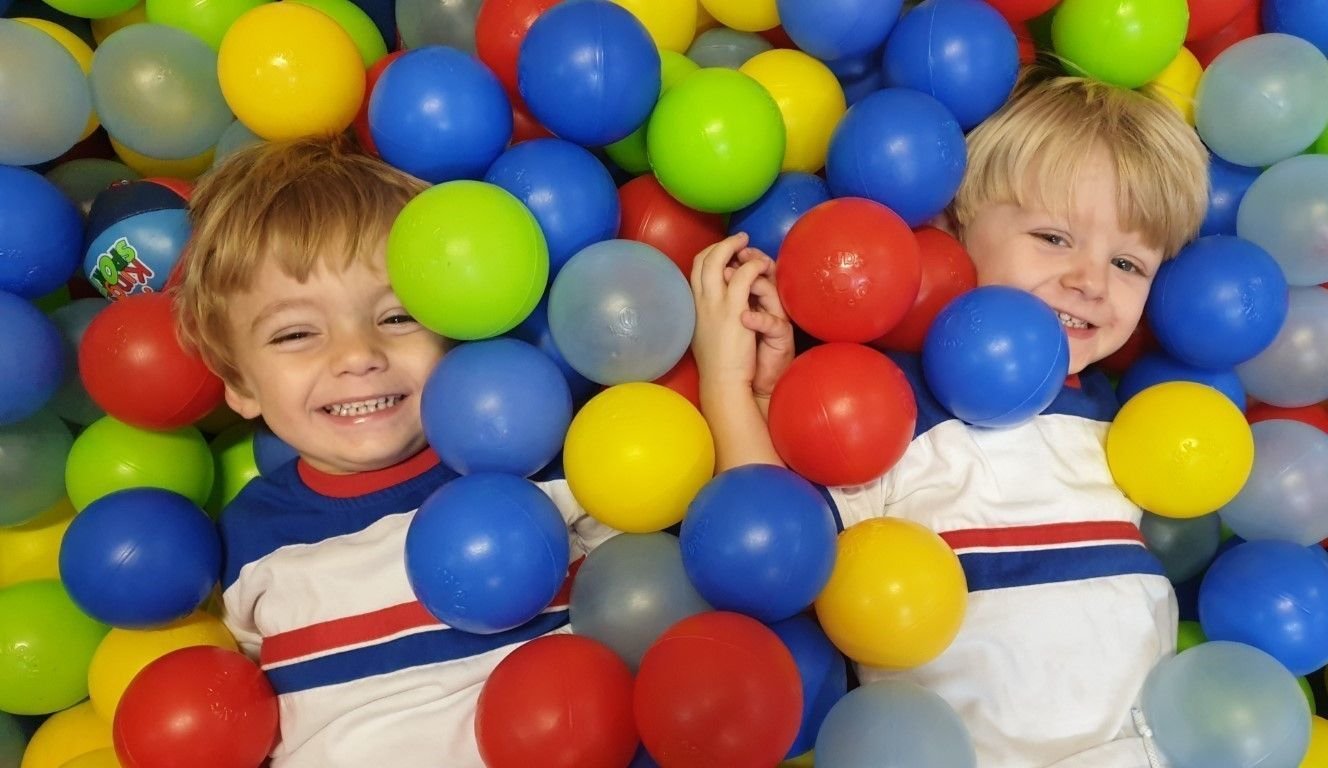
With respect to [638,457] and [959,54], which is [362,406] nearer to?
[638,457]

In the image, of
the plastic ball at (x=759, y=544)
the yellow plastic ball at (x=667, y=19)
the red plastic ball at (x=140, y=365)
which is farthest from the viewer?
the yellow plastic ball at (x=667, y=19)

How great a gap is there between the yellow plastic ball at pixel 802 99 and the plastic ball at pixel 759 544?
0.76 metres

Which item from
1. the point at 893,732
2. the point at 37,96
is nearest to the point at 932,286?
the point at 893,732

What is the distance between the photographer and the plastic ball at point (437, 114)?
1.82 meters

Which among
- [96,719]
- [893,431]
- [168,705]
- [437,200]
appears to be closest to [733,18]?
[437,200]

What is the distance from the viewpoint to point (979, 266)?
2.05 m

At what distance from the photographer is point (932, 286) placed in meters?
1.93

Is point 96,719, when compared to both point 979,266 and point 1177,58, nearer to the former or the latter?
point 979,266

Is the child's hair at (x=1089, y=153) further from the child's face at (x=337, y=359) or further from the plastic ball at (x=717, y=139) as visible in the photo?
the child's face at (x=337, y=359)

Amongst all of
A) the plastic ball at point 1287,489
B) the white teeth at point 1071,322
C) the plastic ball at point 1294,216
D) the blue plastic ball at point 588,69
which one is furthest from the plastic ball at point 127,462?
the plastic ball at point 1294,216

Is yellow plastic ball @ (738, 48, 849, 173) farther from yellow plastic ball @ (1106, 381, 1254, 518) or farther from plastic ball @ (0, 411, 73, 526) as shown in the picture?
plastic ball @ (0, 411, 73, 526)

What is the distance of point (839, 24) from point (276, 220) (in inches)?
41.2

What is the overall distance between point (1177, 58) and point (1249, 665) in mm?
1205

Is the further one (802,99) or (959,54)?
(802,99)
